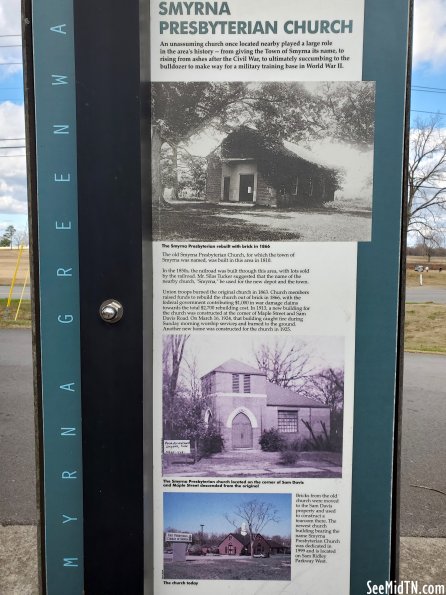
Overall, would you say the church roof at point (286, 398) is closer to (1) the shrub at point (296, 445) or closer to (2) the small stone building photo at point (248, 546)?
(1) the shrub at point (296, 445)

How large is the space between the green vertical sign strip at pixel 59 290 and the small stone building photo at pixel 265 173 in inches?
20.1

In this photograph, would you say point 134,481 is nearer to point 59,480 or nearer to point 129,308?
point 59,480

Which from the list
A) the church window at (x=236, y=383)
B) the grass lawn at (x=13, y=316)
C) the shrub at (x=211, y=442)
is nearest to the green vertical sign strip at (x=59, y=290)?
the shrub at (x=211, y=442)

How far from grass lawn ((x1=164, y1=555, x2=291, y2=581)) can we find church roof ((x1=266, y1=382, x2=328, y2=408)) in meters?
0.59

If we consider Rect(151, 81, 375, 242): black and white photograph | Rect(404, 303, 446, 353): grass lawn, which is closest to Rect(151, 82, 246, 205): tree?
Rect(151, 81, 375, 242): black and white photograph

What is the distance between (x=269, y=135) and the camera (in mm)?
1745

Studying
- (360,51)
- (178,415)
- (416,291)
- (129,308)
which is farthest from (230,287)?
(416,291)

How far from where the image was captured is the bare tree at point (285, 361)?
180cm

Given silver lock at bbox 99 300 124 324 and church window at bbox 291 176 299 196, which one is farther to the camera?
church window at bbox 291 176 299 196

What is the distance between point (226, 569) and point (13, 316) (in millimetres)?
12185

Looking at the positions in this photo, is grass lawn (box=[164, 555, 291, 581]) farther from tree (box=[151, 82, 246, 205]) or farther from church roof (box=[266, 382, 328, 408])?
tree (box=[151, 82, 246, 205])

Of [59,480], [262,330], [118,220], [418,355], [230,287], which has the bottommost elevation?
[418,355]

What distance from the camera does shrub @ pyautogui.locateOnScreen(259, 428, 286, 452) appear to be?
1837 mm

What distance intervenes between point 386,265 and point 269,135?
606mm
